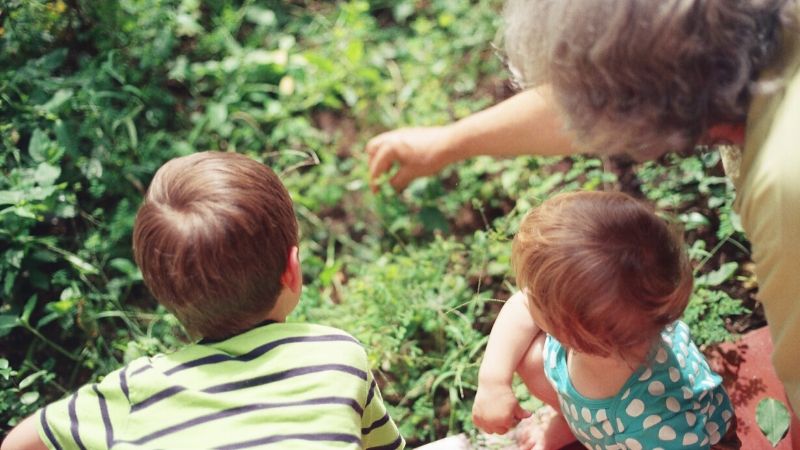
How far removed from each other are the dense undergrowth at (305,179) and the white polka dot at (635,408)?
0.39m

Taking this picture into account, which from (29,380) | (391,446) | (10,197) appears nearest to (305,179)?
(10,197)

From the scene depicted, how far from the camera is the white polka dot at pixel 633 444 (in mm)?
1388

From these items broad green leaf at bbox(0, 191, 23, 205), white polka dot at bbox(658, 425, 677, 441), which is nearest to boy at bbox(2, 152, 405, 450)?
white polka dot at bbox(658, 425, 677, 441)

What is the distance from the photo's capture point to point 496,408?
60.5 inches

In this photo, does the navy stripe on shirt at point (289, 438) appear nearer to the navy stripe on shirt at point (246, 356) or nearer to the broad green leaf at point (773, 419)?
the navy stripe on shirt at point (246, 356)

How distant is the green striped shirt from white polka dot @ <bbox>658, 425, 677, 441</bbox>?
53 centimetres

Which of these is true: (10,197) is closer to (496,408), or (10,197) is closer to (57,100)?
(57,100)

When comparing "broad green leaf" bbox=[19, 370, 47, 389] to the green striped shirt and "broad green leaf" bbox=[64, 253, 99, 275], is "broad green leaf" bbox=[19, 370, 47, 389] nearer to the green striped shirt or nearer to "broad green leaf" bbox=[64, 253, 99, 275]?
"broad green leaf" bbox=[64, 253, 99, 275]

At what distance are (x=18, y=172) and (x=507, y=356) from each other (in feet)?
4.23

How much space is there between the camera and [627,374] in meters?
1.36

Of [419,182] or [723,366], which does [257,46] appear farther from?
[723,366]

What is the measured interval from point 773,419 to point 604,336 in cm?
57

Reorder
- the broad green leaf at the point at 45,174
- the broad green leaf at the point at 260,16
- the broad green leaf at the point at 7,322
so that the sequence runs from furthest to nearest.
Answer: the broad green leaf at the point at 260,16 < the broad green leaf at the point at 45,174 < the broad green leaf at the point at 7,322

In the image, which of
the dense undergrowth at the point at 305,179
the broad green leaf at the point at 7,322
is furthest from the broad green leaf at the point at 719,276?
the broad green leaf at the point at 7,322
